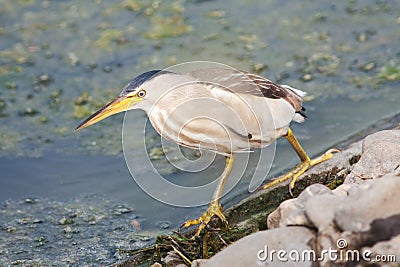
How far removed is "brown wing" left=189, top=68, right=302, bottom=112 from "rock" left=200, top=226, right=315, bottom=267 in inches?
43.1

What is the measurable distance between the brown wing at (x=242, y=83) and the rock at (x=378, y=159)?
550 millimetres

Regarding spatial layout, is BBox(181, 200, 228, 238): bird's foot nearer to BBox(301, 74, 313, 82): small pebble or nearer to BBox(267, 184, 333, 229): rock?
BBox(267, 184, 333, 229): rock

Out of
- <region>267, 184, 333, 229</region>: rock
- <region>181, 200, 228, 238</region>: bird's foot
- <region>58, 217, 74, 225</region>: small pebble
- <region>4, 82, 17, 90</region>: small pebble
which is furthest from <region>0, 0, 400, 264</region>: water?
<region>267, 184, 333, 229</region>: rock

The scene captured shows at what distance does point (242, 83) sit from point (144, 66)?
91.5 inches

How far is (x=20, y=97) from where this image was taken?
577cm

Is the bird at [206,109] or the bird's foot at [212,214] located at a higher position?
the bird at [206,109]

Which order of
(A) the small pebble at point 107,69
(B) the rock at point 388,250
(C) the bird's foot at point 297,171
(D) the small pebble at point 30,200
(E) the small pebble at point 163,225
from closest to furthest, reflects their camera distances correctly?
1. (B) the rock at point 388,250
2. (C) the bird's foot at point 297,171
3. (E) the small pebble at point 163,225
4. (D) the small pebble at point 30,200
5. (A) the small pebble at point 107,69

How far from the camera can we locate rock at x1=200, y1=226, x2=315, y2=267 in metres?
2.79

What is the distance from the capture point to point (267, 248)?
284cm

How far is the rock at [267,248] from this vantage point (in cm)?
279

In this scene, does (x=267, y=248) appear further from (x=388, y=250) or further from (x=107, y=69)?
(x=107, y=69)

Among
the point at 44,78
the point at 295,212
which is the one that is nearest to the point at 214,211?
the point at 295,212

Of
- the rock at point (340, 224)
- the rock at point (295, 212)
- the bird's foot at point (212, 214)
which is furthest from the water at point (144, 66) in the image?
the rock at point (340, 224)

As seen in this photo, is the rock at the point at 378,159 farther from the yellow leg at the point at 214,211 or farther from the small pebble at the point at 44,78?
the small pebble at the point at 44,78
